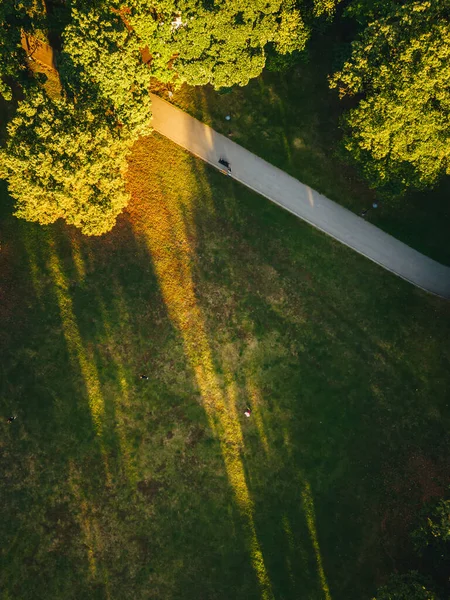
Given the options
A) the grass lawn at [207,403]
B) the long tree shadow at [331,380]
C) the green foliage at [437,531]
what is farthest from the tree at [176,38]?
the green foliage at [437,531]

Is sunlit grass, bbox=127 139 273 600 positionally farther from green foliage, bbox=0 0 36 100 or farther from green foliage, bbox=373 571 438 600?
green foliage, bbox=0 0 36 100

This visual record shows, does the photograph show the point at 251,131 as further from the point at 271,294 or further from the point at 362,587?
the point at 362,587

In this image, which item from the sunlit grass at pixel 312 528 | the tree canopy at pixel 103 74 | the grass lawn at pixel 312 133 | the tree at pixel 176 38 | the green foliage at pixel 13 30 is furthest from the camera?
the grass lawn at pixel 312 133

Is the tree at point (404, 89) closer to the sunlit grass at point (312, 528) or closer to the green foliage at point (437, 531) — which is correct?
the green foliage at point (437, 531)

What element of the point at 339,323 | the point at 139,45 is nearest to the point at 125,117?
the point at 139,45

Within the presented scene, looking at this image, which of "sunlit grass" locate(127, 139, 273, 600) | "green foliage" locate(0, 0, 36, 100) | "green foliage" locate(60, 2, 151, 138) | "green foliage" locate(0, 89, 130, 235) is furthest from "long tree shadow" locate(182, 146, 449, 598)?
"green foliage" locate(0, 0, 36, 100)
